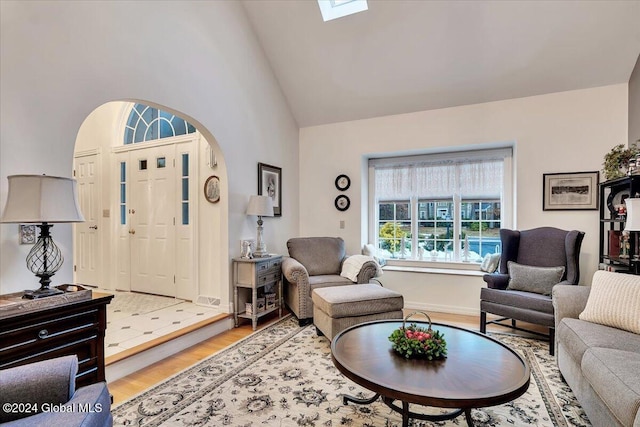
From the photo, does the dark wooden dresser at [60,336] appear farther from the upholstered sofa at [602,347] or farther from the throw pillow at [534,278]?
the throw pillow at [534,278]

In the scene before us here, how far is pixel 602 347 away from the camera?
72.3 inches

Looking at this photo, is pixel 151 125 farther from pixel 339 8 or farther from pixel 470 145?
pixel 470 145

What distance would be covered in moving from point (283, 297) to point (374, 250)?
1490 millimetres

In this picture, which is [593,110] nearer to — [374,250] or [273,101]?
[374,250]

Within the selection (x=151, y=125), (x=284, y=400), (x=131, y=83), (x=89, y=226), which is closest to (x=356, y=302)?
(x=284, y=400)

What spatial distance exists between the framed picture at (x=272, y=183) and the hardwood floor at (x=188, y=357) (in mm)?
1544

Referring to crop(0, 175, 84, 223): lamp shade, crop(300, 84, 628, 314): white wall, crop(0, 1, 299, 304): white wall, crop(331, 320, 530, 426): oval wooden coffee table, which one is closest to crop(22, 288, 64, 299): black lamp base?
crop(0, 1, 299, 304): white wall

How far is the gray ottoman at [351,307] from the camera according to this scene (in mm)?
2945

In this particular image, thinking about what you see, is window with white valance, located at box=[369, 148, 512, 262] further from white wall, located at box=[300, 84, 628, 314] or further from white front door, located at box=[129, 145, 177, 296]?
white front door, located at box=[129, 145, 177, 296]

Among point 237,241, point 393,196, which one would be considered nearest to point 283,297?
point 237,241

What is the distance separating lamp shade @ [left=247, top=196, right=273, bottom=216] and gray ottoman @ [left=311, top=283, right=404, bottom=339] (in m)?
1.17

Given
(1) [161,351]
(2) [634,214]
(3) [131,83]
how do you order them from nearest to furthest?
1. (2) [634,214]
2. (3) [131,83]
3. (1) [161,351]

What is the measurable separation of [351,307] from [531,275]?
6.06 feet

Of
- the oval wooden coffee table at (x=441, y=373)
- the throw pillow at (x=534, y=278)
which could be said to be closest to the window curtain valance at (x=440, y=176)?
the throw pillow at (x=534, y=278)
